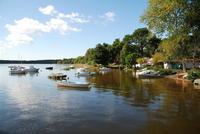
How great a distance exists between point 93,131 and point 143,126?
338 centimetres

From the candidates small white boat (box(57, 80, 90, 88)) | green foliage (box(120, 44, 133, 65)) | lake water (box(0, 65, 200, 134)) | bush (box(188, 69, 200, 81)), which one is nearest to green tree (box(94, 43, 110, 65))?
green foliage (box(120, 44, 133, 65))

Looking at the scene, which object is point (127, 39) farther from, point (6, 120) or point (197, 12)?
point (6, 120)

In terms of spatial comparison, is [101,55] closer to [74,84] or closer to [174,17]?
[74,84]

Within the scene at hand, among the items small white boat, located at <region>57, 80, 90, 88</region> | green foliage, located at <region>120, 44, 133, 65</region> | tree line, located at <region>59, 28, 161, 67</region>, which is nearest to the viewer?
small white boat, located at <region>57, 80, 90, 88</region>

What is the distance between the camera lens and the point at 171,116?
43.6 ft

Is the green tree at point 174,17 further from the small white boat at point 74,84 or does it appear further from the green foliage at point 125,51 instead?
the green foliage at point 125,51

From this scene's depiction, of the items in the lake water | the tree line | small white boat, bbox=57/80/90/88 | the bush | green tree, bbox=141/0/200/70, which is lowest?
the lake water

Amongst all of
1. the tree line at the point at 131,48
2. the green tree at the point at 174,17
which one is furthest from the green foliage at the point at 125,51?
the green tree at the point at 174,17

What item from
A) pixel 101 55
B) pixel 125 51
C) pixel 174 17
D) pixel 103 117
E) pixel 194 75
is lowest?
pixel 103 117

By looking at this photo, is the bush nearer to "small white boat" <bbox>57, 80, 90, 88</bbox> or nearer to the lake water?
the lake water

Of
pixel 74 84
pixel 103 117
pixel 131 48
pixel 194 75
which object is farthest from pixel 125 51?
pixel 103 117

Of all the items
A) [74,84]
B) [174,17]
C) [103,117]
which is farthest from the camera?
[74,84]

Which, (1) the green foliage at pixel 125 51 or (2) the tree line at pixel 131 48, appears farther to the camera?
(2) the tree line at pixel 131 48

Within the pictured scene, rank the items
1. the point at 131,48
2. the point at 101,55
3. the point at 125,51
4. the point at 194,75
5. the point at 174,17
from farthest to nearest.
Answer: the point at 101,55 → the point at 131,48 → the point at 125,51 → the point at 194,75 → the point at 174,17
